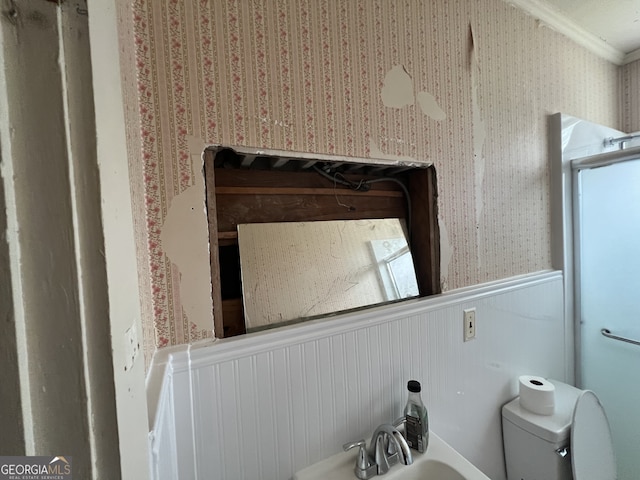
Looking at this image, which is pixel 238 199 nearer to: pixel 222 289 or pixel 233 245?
pixel 233 245

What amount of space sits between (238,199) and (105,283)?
57 centimetres

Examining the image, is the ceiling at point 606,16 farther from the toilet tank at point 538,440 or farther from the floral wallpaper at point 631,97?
the toilet tank at point 538,440

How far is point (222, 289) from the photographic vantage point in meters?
0.79

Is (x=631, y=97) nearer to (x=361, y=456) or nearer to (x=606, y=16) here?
(x=606, y=16)

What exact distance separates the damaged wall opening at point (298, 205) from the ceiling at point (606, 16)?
1.19 metres

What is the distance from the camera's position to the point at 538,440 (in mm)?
1036

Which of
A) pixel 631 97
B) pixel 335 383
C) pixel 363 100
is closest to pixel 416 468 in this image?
pixel 335 383

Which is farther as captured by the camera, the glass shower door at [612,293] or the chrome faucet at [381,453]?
the glass shower door at [612,293]

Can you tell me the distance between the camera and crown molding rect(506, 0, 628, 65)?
126 cm

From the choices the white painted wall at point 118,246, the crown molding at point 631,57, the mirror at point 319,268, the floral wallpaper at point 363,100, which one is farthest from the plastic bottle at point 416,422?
the crown molding at point 631,57

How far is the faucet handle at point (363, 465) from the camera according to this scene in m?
0.72

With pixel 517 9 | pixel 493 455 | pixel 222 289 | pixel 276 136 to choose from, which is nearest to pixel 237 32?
pixel 276 136

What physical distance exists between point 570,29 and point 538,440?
2001 millimetres

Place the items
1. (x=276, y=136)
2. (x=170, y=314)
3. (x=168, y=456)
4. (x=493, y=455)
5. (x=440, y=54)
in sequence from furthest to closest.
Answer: (x=493, y=455) → (x=440, y=54) → (x=276, y=136) → (x=170, y=314) → (x=168, y=456)
